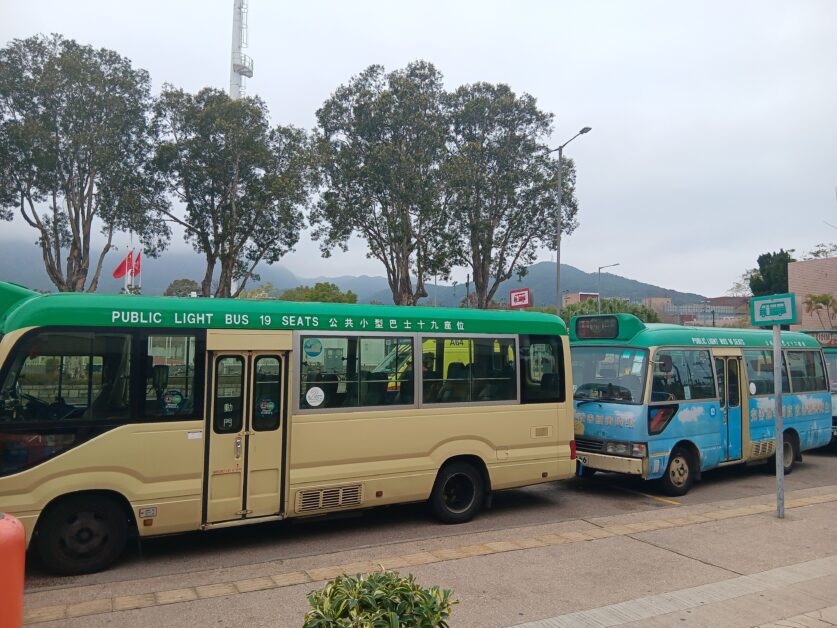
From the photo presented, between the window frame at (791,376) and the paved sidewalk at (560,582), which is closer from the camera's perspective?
the paved sidewalk at (560,582)

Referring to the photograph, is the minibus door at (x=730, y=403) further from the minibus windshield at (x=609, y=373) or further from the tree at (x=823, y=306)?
the tree at (x=823, y=306)

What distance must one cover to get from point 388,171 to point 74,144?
11173mm

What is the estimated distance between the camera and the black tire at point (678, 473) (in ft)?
31.3

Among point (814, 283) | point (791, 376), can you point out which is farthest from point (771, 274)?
point (791, 376)

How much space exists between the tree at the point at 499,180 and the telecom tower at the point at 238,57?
22100 mm

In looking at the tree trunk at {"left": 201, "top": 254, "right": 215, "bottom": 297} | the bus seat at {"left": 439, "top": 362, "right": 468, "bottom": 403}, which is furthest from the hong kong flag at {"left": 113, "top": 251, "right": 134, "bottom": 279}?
the bus seat at {"left": 439, "top": 362, "right": 468, "bottom": 403}

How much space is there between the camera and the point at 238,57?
146ft

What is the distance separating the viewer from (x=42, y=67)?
20.5 m

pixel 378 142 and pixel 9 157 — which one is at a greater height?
pixel 378 142

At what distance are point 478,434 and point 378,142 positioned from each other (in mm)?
19240

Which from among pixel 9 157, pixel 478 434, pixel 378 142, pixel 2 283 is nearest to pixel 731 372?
pixel 478 434

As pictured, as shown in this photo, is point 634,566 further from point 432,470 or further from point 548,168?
point 548,168

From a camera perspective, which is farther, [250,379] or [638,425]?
[638,425]

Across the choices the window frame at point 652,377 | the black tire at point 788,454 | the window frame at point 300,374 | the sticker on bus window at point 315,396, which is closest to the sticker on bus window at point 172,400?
the window frame at point 300,374
